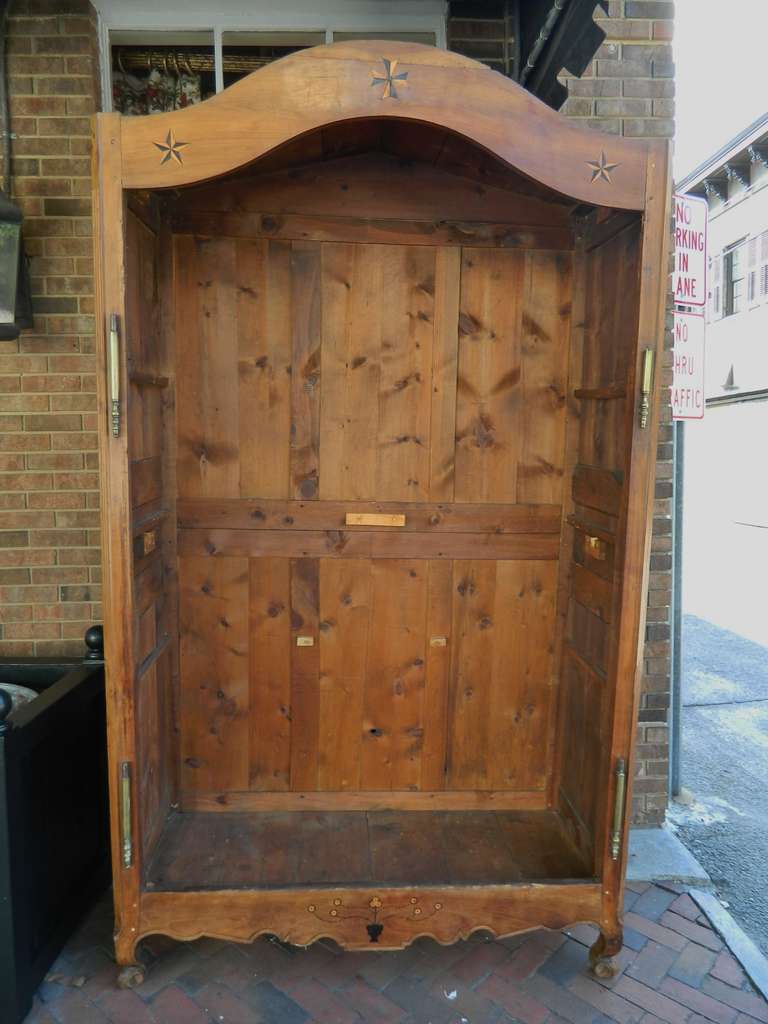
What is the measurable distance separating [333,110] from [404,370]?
0.95 metres

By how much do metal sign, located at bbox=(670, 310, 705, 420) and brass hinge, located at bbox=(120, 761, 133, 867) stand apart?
2440mm

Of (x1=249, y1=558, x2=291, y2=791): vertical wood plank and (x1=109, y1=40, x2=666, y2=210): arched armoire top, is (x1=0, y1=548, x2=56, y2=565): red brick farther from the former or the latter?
(x1=109, y1=40, x2=666, y2=210): arched armoire top

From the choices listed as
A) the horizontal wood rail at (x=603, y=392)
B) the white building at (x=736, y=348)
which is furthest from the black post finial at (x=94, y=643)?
the white building at (x=736, y=348)

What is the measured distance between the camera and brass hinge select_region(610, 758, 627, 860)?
7.39ft

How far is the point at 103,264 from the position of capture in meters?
1.98

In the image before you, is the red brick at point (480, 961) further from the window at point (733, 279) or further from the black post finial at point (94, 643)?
the window at point (733, 279)

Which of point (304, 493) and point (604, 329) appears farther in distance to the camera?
point (304, 493)

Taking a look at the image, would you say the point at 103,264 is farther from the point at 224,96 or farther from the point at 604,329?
the point at 604,329

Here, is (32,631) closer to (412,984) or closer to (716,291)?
(412,984)

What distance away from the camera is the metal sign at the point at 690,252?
9.74 feet

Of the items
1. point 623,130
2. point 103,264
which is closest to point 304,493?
point 103,264

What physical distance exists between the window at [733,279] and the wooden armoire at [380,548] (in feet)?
55.4

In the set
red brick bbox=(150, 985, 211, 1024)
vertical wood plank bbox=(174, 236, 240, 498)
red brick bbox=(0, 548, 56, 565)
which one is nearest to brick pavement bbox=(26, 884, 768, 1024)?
red brick bbox=(150, 985, 211, 1024)

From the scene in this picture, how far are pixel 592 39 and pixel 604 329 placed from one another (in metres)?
0.90
